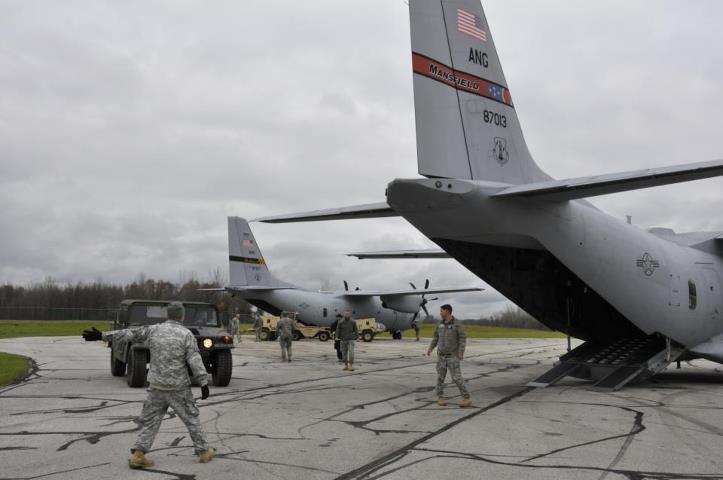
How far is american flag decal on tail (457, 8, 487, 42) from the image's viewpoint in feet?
34.9

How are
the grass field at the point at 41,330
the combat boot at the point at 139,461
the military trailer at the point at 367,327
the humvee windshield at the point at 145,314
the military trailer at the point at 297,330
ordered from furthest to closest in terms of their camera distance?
the grass field at the point at 41,330 < the military trailer at the point at 367,327 < the military trailer at the point at 297,330 < the humvee windshield at the point at 145,314 < the combat boot at the point at 139,461

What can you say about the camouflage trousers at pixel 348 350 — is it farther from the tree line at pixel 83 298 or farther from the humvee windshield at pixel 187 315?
the tree line at pixel 83 298

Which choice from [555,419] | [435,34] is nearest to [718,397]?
[555,419]

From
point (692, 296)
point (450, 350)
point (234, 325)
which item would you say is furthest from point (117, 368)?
point (234, 325)

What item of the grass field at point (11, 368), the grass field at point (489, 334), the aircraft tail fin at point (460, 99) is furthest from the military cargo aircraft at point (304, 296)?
the aircraft tail fin at point (460, 99)

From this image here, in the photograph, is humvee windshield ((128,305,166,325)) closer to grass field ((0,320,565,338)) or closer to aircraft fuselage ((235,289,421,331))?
aircraft fuselage ((235,289,421,331))

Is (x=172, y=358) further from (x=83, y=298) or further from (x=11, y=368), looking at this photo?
(x=83, y=298)

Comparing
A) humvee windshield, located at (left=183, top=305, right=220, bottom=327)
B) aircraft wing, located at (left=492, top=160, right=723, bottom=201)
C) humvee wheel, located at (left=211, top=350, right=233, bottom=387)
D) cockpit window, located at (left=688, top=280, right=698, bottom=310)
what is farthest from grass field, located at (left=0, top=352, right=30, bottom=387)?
cockpit window, located at (left=688, top=280, right=698, bottom=310)

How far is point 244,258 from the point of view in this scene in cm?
2984

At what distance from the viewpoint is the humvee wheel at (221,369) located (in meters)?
11.7

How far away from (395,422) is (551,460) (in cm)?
250

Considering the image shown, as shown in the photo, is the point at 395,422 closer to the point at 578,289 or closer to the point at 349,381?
the point at 349,381

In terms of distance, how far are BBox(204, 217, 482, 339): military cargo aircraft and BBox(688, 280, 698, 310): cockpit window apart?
64.8 feet

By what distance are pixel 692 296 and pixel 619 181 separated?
6.05 m
